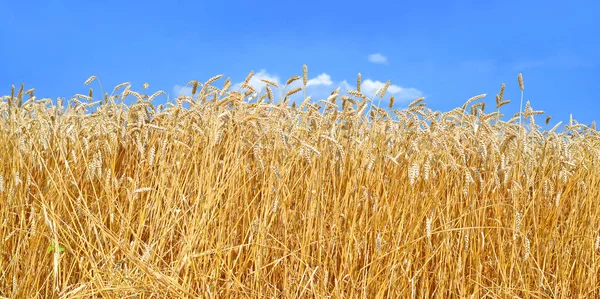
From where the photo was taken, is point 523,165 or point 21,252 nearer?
point 21,252

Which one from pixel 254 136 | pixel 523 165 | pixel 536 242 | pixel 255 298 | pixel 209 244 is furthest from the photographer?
pixel 254 136

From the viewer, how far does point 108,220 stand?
9.30 feet

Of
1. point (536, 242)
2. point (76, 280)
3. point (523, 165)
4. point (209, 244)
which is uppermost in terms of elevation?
point (523, 165)

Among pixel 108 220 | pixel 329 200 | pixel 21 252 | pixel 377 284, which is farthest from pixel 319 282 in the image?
pixel 21 252

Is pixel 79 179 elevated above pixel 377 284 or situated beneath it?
elevated above

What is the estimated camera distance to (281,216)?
2672 millimetres

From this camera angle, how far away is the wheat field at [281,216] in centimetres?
243

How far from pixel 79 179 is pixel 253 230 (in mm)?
928

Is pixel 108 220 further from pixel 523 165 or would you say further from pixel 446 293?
pixel 523 165

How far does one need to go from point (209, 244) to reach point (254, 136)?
964 millimetres

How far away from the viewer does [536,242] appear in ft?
9.21

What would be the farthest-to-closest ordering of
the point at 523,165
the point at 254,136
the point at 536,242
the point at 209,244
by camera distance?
1. the point at 254,136
2. the point at 523,165
3. the point at 536,242
4. the point at 209,244

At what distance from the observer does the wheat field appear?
243cm

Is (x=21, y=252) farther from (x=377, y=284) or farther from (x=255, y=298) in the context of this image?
(x=377, y=284)
